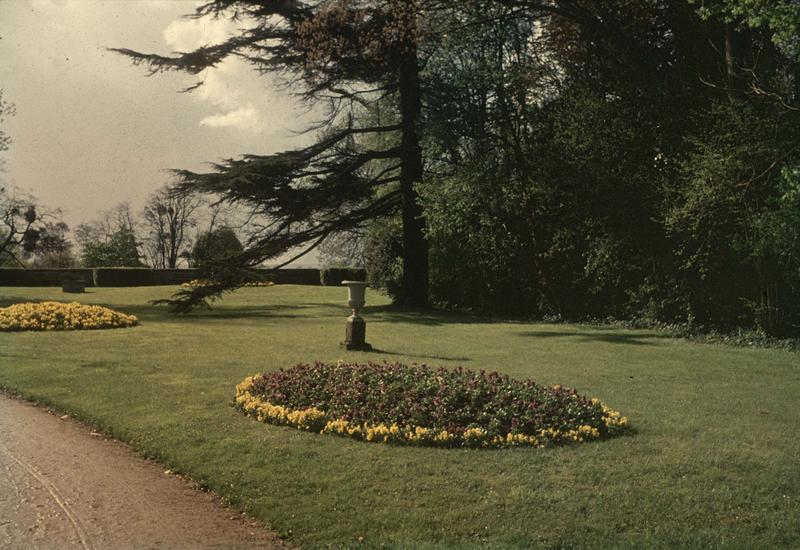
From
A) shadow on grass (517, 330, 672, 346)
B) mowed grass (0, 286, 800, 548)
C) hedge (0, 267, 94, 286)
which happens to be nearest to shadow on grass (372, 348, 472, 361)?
mowed grass (0, 286, 800, 548)

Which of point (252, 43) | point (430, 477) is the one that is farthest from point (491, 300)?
point (430, 477)

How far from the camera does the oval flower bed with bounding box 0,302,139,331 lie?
57.5 feet

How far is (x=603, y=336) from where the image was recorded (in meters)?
17.6

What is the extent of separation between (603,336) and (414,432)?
1098 cm

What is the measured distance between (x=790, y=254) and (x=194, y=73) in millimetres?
18973

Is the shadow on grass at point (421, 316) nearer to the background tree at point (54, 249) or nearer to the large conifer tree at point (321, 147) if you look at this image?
the large conifer tree at point (321, 147)

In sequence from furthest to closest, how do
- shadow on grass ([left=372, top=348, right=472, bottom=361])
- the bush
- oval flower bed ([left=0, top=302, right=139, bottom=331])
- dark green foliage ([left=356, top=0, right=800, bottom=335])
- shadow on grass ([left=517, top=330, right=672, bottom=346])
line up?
the bush, oval flower bed ([left=0, top=302, right=139, bottom=331]), shadow on grass ([left=517, top=330, right=672, bottom=346]), dark green foliage ([left=356, top=0, right=800, bottom=335]), shadow on grass ([left=372, top=348, right=472, bottom=361])

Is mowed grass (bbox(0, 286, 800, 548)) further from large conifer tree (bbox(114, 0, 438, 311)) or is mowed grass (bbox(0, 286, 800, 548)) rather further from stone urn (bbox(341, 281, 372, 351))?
large conifer tree (bbox(114, 0, 438, 311))

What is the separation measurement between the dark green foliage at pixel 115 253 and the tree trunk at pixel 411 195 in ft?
129

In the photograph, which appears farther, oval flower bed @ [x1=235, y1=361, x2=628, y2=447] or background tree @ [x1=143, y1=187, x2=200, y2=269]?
background tree @ [x1=143, y1=187, x2=200, y2=269]

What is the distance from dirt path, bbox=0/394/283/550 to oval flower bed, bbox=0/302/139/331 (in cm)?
1096

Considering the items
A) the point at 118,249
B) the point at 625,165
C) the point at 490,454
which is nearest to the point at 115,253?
the point at 118,249

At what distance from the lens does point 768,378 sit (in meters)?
12.0

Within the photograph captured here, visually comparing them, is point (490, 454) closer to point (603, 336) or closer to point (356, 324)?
point (356, 324)
